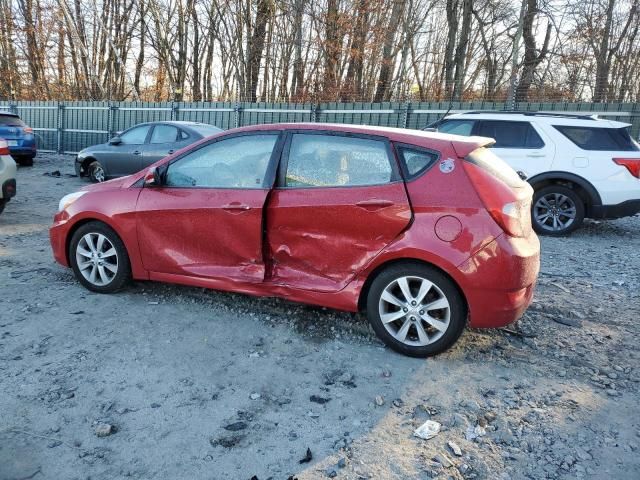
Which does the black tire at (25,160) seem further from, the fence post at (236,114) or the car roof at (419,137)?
the car roof at (419,137)

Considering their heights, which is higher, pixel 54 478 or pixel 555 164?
pixel 555 164

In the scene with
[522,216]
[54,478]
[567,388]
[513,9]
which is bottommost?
[54,478]

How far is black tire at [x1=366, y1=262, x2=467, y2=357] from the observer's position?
3.29 metres

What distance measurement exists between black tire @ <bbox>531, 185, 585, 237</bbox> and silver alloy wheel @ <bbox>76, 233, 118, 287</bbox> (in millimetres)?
6185

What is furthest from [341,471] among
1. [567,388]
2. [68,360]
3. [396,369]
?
[68,360]

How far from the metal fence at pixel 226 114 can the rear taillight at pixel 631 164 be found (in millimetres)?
4892

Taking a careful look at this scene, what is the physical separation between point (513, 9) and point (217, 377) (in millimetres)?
24141

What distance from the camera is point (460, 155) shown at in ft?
11.0

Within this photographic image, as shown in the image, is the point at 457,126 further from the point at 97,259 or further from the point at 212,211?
the point at 97,259

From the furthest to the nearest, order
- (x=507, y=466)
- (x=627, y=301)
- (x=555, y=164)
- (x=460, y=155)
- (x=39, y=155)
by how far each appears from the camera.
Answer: (x=39, y=155), (x=555, y=164), (x=627, y=301), (x=460, y=155), (x=507, y=466)

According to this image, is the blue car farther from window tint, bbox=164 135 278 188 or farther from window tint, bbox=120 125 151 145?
window tint, bbox=164 135 278 188

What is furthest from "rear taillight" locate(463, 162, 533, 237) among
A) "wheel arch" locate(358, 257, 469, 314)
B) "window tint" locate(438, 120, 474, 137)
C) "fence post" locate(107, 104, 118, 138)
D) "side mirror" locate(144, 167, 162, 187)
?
"fence post" locate(107, 104, 118, 138)

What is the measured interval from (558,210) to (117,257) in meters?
6.43

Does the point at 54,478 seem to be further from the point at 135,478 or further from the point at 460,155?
the point at 460,155
